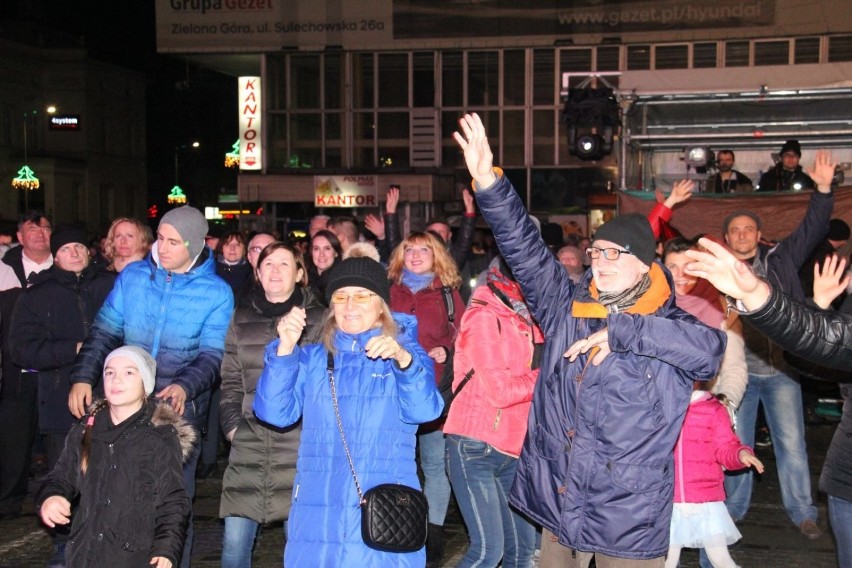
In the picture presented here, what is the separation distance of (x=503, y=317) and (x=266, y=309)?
4.12 feet

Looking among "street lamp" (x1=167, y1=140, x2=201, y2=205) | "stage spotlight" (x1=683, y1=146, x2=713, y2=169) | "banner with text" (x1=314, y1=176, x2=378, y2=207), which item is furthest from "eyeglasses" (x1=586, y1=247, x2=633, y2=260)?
"street lamp" (x1=167, y1=140, x2=201, y2=205)

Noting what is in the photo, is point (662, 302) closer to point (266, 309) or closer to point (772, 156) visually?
point (266, 309)

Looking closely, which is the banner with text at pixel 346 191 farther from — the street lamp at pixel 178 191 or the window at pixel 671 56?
the street lamp at pixel 178 191

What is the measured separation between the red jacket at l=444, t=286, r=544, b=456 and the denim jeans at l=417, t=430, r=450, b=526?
49.2 inches

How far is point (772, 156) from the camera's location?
39.5 feet

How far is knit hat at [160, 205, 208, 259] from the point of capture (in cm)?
560

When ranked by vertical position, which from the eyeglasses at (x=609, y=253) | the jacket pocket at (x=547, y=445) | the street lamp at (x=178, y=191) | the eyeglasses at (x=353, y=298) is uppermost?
the street lamp at (x=178, y=191)

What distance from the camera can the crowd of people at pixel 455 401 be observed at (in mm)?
4180

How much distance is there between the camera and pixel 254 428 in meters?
5.17

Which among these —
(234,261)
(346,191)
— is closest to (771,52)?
(346,191)

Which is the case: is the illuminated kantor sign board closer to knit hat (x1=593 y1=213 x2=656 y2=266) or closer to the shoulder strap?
the shoulder strap

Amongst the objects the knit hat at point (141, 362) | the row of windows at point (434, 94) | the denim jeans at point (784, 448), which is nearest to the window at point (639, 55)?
the row of windows at point (434, 94)

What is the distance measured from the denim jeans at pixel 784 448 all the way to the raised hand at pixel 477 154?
3.88m

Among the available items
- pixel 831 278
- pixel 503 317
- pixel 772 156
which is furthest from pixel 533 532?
pixel 772 156
